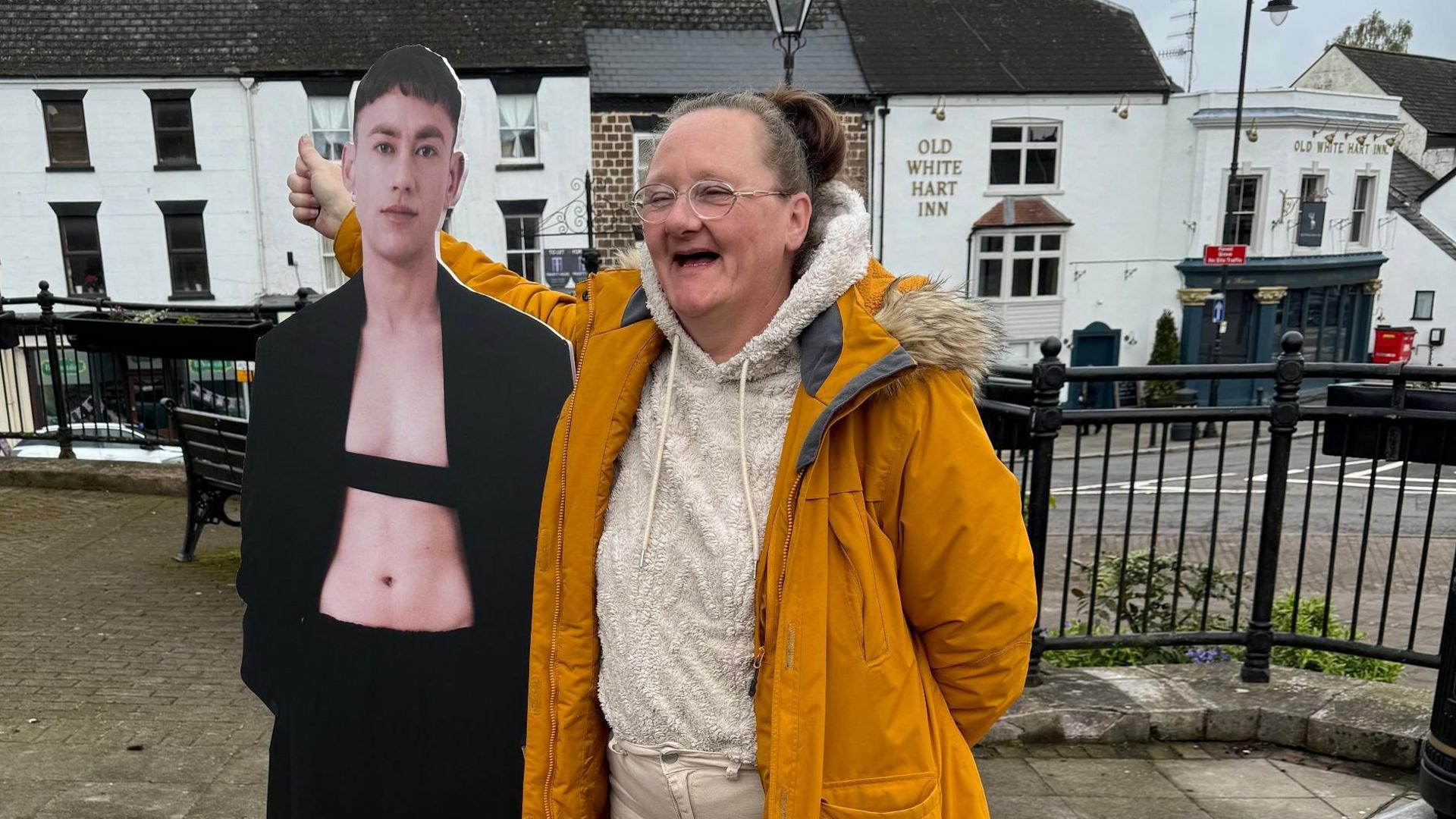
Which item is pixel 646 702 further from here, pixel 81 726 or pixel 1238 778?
pixel 81 726

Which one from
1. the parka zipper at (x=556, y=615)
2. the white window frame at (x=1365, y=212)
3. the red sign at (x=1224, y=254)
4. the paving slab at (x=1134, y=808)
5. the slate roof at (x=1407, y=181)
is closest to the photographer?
the parka zipper at (x=556, y=615)

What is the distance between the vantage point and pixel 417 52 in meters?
2.54

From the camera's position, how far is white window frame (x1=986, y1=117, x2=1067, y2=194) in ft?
75.2

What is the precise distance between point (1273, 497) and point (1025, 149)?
20510 mm

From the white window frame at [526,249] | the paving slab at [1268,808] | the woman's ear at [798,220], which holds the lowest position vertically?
the paving slab at [1268,808]

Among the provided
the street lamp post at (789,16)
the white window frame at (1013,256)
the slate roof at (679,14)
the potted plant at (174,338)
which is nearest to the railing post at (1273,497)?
the street lamp post at (789,16)

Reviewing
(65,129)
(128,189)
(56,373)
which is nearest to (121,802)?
(56,373)

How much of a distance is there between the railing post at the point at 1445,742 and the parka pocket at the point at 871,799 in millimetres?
1318

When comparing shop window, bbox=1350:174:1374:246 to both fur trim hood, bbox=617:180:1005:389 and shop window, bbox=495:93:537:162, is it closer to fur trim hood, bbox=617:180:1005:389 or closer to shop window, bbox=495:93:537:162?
shop window, bbox=495:93:537:162

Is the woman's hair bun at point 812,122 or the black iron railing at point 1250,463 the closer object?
the woman's hair bun at point 812,122

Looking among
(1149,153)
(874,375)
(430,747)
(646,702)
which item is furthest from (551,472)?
(1149,153)

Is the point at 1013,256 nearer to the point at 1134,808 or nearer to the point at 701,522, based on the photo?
the point at 1134,808

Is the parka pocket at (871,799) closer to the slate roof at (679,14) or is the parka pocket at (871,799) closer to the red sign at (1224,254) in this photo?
the slate roof at (679,14)

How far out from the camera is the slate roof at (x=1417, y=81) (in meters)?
32.8
